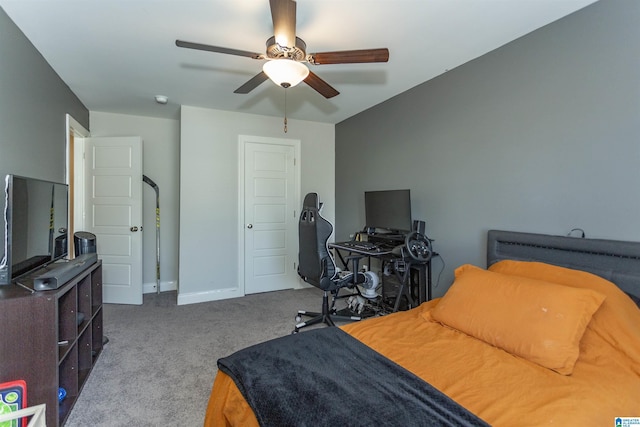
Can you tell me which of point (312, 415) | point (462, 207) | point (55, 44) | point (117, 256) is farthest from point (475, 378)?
point (117, 256)

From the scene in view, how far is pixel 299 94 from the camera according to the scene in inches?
140

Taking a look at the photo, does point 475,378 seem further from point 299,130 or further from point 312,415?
point 299,130

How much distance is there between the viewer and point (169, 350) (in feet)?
8.98

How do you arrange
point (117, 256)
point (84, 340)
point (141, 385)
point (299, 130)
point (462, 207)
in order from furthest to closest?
point (299, 130) → point (117, 256) → point (462, 207) → point (84, 340) → point (141, 385)

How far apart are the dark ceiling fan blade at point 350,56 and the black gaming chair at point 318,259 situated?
4.40 ft

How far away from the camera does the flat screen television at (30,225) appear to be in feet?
5.75

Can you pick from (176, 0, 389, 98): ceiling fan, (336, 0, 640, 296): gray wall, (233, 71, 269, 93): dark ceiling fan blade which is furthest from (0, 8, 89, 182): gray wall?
(336, 0, 640, 296): gray wall

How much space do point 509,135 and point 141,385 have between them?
330 centimetres

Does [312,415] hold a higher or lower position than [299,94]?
lower

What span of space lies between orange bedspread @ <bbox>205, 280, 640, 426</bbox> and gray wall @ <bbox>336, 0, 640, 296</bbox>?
78cm

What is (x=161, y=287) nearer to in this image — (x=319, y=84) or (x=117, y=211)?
(x=117, y=211)

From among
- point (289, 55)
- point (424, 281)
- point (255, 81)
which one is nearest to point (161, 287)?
point (255, 81)

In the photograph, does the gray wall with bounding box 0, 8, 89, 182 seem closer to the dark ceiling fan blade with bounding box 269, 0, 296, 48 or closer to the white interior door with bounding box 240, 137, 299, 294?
the dark ceiling fan blade with bounding box 269, 0, 296, 48

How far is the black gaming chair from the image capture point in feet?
9.69
